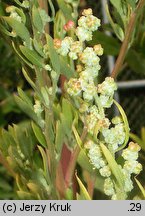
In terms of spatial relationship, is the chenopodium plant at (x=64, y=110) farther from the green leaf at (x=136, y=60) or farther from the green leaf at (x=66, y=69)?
the green leaf at (x=136, y=60)

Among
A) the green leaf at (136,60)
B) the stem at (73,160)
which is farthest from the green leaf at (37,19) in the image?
the green leaf at (136,60)

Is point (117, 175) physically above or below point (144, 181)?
above

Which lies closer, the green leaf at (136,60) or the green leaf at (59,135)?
the green leaf at (59,135)

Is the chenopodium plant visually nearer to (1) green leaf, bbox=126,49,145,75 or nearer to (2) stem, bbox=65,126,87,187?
(2) stem, bbox=65,126,87,187

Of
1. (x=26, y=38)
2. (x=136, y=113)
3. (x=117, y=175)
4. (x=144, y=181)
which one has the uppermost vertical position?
(x=26, y=38)

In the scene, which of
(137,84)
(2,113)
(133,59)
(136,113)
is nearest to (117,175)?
(133,59)

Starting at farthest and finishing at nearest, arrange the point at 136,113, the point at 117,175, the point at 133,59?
the point at 136,113
the point at 133,59
the point at 117,175

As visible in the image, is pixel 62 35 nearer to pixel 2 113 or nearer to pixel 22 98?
pixel 22 98

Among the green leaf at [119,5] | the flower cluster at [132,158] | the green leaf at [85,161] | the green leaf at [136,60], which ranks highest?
the green leaf at [119,5]
